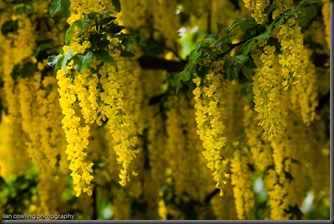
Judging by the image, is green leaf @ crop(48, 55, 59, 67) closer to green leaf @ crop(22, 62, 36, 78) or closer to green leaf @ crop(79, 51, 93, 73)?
green leaf @ crop(79, 51, 93, 73)

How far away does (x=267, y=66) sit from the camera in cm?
314

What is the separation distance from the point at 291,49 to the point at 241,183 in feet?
5.66

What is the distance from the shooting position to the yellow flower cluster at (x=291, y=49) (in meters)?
3.08

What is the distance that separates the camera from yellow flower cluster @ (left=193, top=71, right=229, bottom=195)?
3172 mm

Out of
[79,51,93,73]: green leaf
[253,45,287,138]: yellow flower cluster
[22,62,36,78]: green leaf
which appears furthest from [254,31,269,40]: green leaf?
[22,62,36,78]: green leaf

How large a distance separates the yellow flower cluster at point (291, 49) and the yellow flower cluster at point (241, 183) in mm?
1617

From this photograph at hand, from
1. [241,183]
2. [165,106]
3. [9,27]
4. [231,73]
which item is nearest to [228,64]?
[231,73]

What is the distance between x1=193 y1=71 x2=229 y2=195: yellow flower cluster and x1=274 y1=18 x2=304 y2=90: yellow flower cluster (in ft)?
0.98

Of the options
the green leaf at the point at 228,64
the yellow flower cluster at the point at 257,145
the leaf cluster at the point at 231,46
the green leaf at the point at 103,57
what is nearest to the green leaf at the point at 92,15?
the green leaf at the point at 103,57

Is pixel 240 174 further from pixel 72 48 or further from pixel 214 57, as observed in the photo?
pixel 72 48

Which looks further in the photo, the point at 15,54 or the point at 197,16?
the point at 197,16

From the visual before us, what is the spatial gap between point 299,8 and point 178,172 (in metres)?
2.72

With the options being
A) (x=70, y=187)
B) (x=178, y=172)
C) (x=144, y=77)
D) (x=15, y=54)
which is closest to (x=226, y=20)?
(x=144, y=77)

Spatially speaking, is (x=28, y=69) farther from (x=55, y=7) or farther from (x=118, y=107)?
(x=118, y=107)
